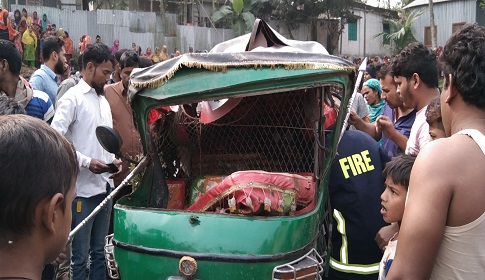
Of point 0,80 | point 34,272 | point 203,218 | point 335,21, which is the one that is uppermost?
point 335,21

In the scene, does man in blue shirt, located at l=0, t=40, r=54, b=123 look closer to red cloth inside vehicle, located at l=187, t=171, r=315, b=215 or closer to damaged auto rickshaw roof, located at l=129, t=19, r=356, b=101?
damaged auto rickshaw roof, located at l=129, t=19, r=356, b=101

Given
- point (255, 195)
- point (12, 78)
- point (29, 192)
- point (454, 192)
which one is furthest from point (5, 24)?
point (454, 192)

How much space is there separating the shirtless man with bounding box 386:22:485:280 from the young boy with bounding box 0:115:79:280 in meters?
1.09

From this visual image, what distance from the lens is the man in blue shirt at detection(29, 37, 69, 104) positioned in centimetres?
561

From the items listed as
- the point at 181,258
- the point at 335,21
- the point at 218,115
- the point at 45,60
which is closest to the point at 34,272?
the point at 181,258

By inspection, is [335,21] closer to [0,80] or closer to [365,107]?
[365,107]

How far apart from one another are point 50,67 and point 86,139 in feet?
5.71

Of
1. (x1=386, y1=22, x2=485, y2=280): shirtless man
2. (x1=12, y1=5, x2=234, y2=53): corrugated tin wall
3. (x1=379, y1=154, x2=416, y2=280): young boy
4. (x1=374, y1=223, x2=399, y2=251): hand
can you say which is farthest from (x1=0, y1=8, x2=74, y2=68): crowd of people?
A: (x1=386, y1=22, x2=485, y2=280): shirtless man

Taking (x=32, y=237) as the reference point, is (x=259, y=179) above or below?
below

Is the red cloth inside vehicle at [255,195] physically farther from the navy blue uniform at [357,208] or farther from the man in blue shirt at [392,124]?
the man in blue shirt at [392,124]

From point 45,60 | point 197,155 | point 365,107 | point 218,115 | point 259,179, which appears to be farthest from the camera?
point 365,107

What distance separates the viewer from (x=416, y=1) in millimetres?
32156

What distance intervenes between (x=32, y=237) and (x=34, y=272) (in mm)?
89

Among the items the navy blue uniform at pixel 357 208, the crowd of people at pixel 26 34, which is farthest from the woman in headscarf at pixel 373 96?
the crowd of people at pixel 26 34
